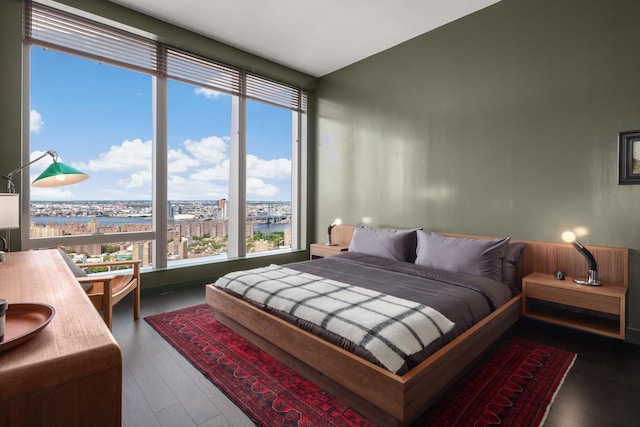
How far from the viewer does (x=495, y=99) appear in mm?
3342

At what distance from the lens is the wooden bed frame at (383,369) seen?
1.57 meters

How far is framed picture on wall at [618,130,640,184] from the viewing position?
257 cm

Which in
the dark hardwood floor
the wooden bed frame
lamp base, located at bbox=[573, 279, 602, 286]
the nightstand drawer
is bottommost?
the dark hardwood floor

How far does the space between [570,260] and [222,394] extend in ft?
9.65

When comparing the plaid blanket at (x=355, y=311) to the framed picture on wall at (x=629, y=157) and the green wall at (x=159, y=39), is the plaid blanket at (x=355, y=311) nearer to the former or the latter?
the green wall at (x=159, y=39)

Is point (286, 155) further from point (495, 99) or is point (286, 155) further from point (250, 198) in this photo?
point (495, 99)

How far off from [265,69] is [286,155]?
4.14 feet

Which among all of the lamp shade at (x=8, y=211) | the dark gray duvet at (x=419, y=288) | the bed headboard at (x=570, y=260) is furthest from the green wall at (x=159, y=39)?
the bed headboard at (x=570, y=260)

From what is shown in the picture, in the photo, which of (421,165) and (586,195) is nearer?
(586,195)

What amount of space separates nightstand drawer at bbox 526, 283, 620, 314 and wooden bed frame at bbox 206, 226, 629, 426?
0.17 metres

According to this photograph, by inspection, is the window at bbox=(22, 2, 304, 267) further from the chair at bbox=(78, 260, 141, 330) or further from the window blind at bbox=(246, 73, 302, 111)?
the chair at bbox=(78, 260, 141, 330)

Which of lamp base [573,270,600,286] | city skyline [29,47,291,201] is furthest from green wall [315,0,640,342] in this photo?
city skyline [29,47,291,201]

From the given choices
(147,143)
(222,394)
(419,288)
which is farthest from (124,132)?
(419,288)

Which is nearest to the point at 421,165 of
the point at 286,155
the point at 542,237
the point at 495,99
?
the point at 495,99
